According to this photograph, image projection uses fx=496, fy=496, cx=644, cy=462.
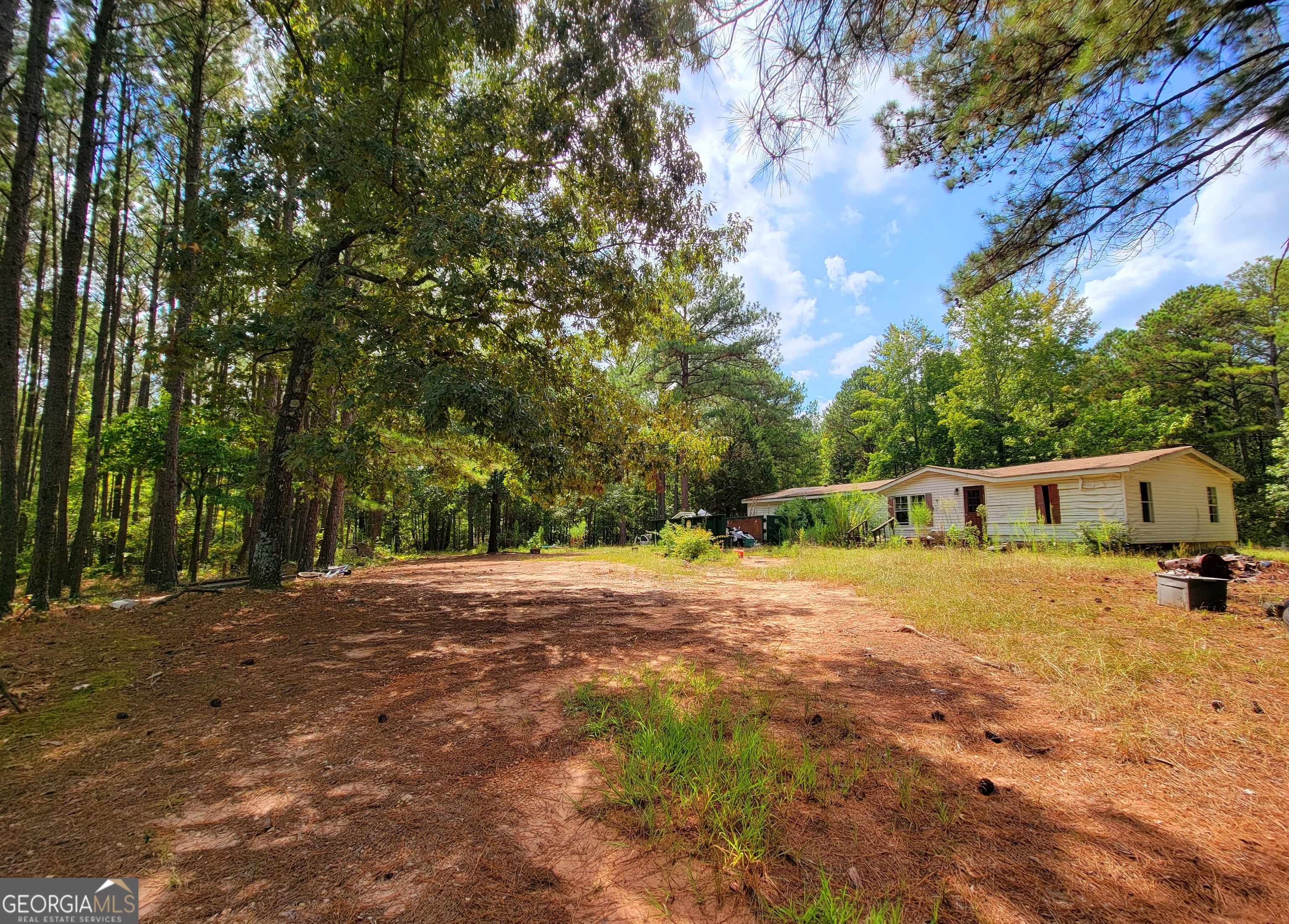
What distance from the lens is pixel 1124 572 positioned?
914 cm

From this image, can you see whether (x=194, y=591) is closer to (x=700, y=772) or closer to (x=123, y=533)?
(x=123, y=533)

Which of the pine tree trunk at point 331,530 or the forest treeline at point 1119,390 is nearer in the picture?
the pine tree trunk at point 331,530

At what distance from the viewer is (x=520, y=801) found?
203 cm

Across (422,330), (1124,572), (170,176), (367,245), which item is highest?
(170,176)

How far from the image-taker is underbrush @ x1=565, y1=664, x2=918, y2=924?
1.62 m

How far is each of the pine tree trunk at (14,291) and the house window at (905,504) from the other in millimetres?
22558

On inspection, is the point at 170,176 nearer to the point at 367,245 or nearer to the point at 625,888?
the point at 367,245

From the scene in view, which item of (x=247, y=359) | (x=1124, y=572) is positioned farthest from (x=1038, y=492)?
(x=247, y=359)

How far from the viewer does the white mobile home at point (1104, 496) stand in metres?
14.9

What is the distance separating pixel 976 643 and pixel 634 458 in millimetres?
4854

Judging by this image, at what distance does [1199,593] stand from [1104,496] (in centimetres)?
1171

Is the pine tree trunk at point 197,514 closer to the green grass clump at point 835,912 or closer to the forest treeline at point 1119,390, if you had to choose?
the green grass clump at point 835,912

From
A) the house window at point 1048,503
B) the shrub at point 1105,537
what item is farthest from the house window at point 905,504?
the shrub at point 1105,537

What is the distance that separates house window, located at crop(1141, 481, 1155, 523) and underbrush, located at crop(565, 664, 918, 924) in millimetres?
18814
